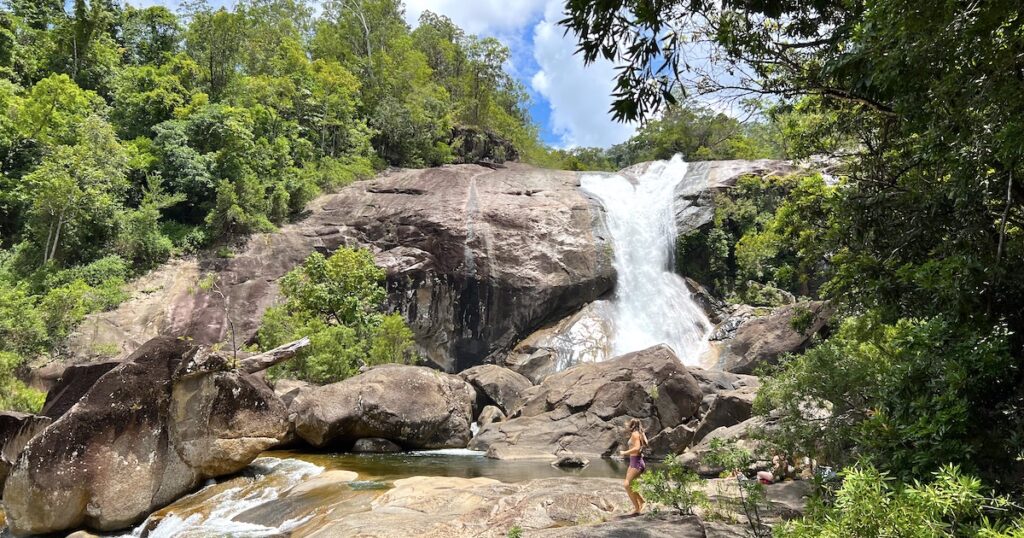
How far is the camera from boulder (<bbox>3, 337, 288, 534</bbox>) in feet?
29.2

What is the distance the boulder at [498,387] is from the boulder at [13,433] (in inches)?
540

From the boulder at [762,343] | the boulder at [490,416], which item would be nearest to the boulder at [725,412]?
the boulder at [762,343]

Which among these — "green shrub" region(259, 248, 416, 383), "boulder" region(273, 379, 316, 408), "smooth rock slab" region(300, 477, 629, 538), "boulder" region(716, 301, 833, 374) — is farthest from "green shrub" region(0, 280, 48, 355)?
"boulder" region(716, 301, 833, 374)

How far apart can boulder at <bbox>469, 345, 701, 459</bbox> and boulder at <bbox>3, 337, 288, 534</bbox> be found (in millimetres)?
8112

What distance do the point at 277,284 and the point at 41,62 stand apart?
21.1 metres

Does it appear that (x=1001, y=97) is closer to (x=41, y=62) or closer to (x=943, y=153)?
(x=943, y=153)

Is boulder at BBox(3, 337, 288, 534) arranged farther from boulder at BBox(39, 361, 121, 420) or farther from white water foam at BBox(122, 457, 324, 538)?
boulder at BBox(39, 361, 121, 420)

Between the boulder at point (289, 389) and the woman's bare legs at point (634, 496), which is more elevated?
the boulder at point (289, 389)

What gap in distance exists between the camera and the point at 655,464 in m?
15.6

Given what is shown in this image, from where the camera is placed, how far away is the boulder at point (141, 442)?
29.2 ft

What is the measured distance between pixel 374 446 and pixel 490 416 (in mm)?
4869

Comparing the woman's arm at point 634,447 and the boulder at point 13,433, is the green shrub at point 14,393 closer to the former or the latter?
the boulder at point 13,433

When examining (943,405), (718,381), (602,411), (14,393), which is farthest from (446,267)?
(943,405)

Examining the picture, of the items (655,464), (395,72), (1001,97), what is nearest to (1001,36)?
(1001,97)
